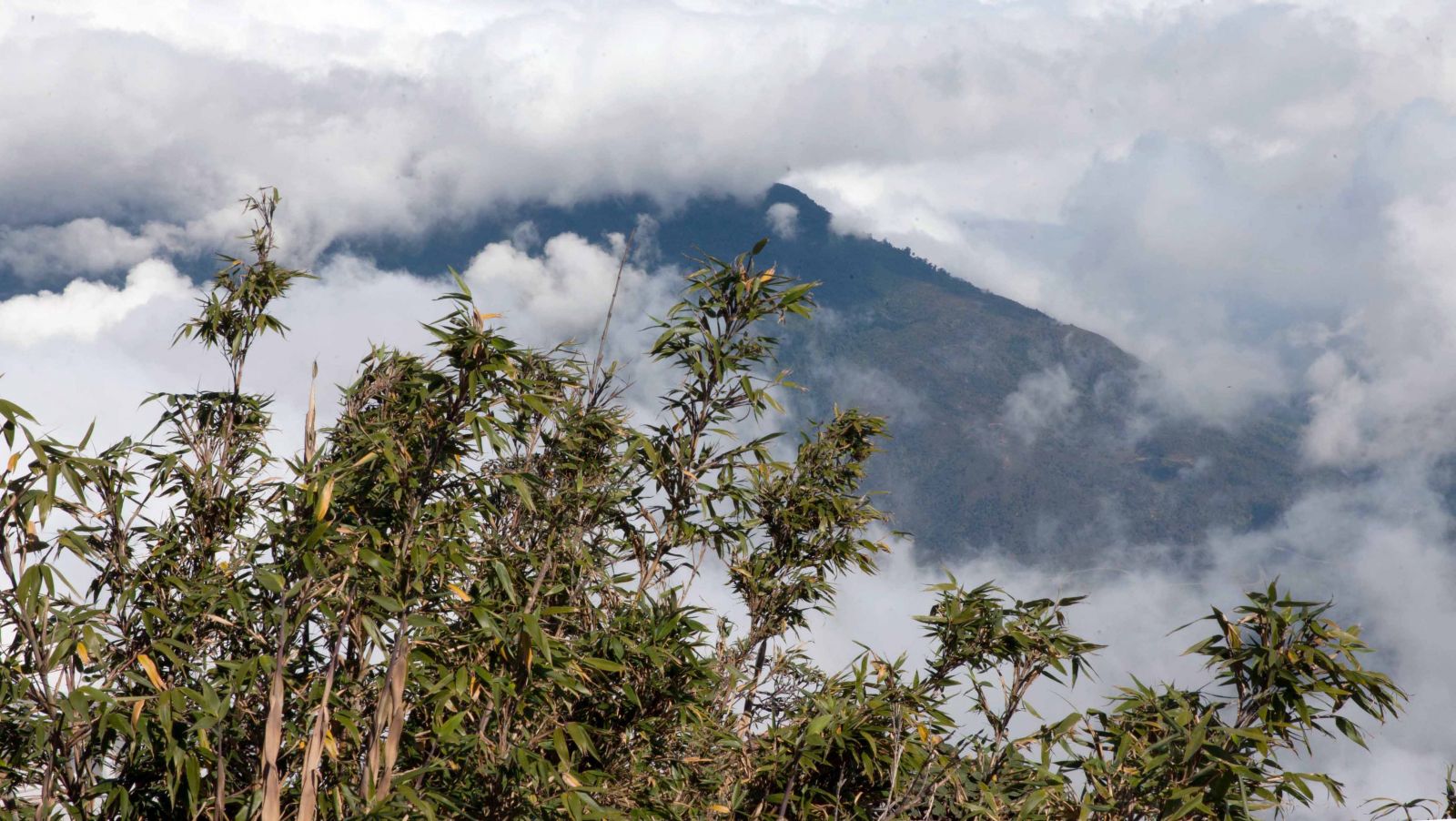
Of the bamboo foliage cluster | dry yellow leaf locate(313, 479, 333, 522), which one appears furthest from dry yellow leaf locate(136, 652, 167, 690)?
dry yellow leaf locate(313, 479, 333, 522)

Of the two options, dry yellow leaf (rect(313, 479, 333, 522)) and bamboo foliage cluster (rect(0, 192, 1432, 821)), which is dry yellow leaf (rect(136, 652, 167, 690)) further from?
dry yellow leaf (rect(313, 479, 333, 522))

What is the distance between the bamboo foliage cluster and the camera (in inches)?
155

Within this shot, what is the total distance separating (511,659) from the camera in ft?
14.8

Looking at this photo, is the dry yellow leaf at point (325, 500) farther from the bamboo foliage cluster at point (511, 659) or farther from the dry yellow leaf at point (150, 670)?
the dry yellow leaf at point (150, 670)

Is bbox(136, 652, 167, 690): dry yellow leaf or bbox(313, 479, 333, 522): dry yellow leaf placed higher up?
bbox(313, 479, 333, 522): dry yellow leaf

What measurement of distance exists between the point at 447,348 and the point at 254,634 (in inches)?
53.9

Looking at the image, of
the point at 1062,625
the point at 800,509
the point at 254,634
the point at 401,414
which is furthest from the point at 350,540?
the point at 800,509

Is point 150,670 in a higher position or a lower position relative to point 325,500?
lower

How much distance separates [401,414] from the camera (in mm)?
5578

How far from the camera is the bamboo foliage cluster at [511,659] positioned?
3.94 metres

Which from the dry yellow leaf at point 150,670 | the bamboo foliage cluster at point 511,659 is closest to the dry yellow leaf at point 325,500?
the bamboo foliage cluster at point 511,659

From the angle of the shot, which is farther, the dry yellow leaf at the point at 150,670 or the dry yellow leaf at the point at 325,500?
the dry yellow leaf at the point at 150,670

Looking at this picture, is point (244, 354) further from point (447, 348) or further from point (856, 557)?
point (856, 557)

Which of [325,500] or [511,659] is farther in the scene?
[511,659]
